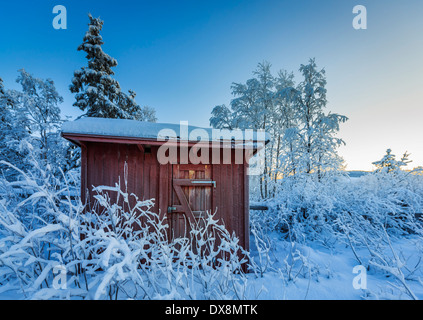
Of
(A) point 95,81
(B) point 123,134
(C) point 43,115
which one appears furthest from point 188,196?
(C) point 43,115

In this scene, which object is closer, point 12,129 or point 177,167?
point 177,167

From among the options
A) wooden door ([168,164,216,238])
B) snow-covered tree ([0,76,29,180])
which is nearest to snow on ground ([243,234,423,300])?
wooden door ([168,164,216,238])

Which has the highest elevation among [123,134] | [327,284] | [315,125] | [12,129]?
[315,125]

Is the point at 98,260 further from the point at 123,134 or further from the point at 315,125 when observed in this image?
the point at 315,125

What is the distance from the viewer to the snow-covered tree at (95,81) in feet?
30.0

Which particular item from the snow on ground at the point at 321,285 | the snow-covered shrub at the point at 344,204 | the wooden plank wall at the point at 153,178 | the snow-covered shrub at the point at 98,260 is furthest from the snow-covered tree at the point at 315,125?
the snow-covered shrub at the point at 98,260

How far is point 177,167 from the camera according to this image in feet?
12.3

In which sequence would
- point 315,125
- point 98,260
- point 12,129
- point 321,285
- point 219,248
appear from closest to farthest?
point 98,260 < point 219,248 < point 321,285 < point 315,125 < point 12,129

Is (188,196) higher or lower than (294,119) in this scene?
lower

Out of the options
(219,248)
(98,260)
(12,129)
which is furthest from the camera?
(12,129)

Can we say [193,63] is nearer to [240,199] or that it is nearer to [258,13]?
[258,13]

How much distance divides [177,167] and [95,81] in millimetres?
9550

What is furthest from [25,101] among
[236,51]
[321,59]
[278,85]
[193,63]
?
[278,85]

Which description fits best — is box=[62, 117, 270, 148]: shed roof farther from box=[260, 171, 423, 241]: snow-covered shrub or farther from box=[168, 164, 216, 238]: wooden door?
box=[260, 171, 423, 241]: snow-covered shrub
